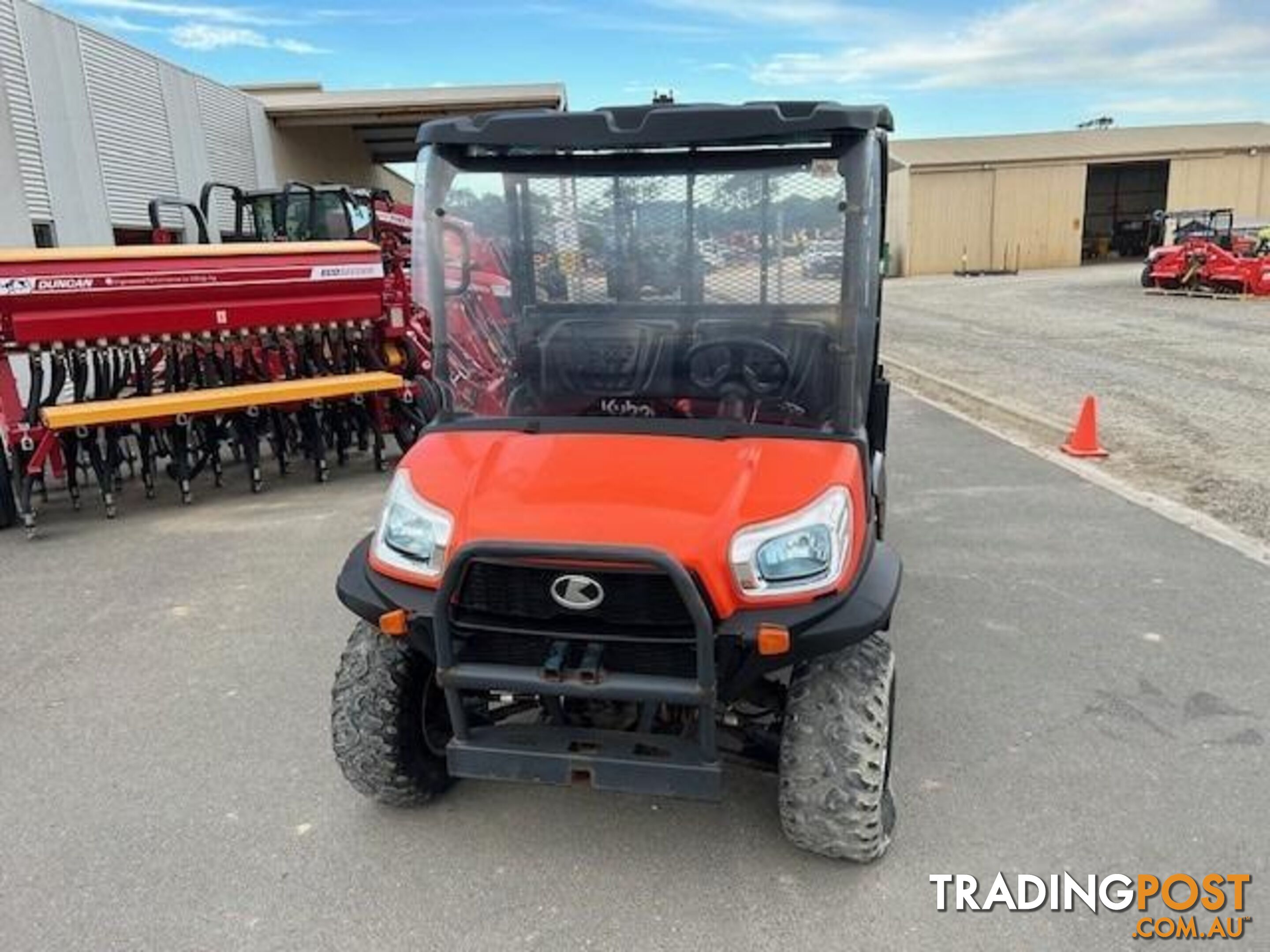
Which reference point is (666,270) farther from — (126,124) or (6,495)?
(126,124)

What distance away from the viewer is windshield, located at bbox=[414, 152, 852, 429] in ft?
9.99

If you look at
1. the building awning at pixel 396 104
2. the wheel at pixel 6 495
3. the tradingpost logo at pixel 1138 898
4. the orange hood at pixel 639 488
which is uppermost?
the building awning at pixel 396 104

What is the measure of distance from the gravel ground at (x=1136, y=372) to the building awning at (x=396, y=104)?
841 centimetres

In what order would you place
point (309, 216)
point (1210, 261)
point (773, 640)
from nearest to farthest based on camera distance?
point (773, 640), point (309, 216), point (1210, 261)

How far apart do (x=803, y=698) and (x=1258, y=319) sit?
1865cm

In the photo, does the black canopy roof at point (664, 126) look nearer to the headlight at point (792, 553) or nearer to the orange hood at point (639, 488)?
the orange hood at point (639, 488)

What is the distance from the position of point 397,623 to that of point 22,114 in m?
11.1

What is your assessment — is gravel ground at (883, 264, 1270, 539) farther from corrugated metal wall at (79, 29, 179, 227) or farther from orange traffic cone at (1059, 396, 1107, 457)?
corrugated metal wall at (79, 29, 179, 227)

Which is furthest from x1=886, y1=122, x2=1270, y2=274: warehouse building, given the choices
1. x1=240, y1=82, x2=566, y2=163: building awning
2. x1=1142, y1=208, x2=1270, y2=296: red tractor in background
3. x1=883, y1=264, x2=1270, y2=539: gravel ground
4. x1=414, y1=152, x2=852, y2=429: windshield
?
x1=414, y1=152, x2=852, y2=429: windshield

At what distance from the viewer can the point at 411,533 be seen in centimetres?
271

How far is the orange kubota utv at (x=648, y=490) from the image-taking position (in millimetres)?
2467

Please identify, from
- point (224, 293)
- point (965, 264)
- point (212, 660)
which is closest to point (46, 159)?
point (224, 293)

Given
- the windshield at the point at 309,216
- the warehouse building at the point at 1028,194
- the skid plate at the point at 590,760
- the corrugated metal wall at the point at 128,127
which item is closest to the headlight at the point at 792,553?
the skid plate at the point at 590,760

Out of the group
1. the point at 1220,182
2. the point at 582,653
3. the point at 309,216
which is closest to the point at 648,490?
the point at 582,653
